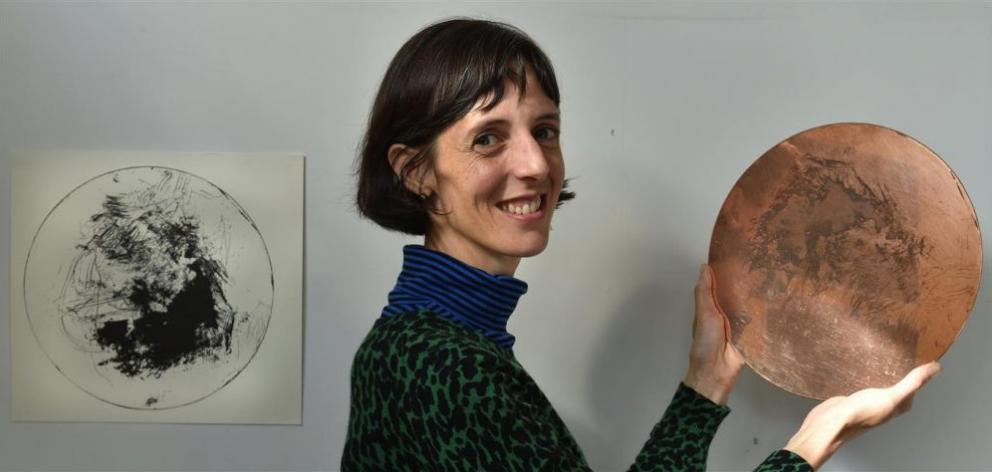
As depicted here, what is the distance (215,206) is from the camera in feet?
5.30

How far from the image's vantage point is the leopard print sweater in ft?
3.19

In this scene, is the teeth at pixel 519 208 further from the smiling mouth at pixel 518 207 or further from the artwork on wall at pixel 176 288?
the artwork on wall at pixel 176 288

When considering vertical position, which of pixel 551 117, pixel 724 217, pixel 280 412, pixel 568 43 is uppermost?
pixel 568 43

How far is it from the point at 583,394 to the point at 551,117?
25.7 inches

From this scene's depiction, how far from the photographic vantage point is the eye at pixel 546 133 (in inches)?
47.0

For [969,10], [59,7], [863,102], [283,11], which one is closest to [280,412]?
[283,11]

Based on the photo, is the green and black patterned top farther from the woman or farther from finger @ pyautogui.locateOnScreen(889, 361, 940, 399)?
finger @ pyautogui.locateOnScreen(889, 361, 940, 399)

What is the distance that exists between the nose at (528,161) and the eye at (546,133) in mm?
59

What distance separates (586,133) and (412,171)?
53 cm

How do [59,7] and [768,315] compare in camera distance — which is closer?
[768,315]

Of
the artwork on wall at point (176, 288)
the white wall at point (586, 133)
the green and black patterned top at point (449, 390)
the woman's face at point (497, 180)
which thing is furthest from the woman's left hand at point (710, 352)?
the artwork on wall at point (176, 288)

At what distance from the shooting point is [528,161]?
3.69 feet

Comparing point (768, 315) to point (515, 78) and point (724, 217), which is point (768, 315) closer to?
point (724, 217)

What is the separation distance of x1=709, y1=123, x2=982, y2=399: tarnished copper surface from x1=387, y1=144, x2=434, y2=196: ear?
1.77ft
